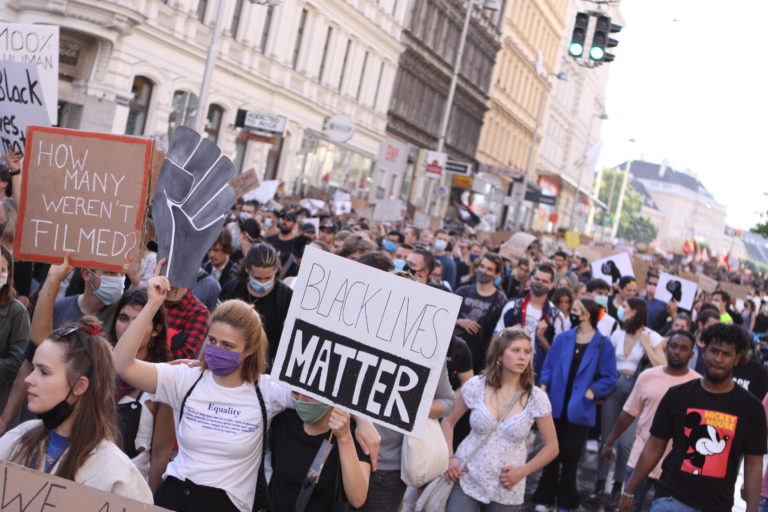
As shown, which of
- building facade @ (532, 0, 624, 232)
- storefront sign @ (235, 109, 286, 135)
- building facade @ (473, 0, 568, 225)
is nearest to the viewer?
storefront sign @ (235, 109, 286, 135)

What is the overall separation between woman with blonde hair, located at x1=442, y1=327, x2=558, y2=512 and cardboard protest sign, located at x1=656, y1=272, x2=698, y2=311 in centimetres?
1001

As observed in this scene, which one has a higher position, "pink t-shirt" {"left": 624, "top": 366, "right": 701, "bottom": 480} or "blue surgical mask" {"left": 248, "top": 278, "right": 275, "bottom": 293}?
"blue surgical mask" {"left": 248, "top": 278, "right": 275, "bottom": 293}

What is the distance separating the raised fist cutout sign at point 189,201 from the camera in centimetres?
558

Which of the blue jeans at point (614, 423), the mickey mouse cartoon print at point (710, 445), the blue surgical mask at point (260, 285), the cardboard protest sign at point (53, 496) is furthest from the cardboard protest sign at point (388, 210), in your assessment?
the cardboard protest sign at point (53, 496)

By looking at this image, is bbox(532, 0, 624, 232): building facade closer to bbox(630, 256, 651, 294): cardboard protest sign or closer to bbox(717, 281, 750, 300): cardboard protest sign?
bbox(717, 281, 750, 300): cardboard protest sign

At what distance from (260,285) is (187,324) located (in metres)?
1.16

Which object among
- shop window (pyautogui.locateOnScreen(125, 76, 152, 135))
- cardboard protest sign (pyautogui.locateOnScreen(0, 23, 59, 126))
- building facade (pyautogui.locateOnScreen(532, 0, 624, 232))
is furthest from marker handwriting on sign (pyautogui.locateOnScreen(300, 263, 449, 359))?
building facade (pyautogui.locateOnScreen(532, 0, 624, 232))

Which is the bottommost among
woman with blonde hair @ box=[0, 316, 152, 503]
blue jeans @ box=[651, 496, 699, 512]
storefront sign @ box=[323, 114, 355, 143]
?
blue jeans @ box=[651, 496, 699, 512]

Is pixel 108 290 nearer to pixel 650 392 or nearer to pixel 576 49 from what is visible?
pixel 650 392

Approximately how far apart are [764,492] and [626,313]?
11.2 feet

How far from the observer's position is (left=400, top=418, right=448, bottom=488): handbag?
5301 mm

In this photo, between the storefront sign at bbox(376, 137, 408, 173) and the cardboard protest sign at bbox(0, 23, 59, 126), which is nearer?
the cardboard protest sign at bbox(0, 23, 59, 126)

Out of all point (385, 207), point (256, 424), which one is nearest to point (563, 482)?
point (256, 424)

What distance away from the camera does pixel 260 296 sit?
7.12m
